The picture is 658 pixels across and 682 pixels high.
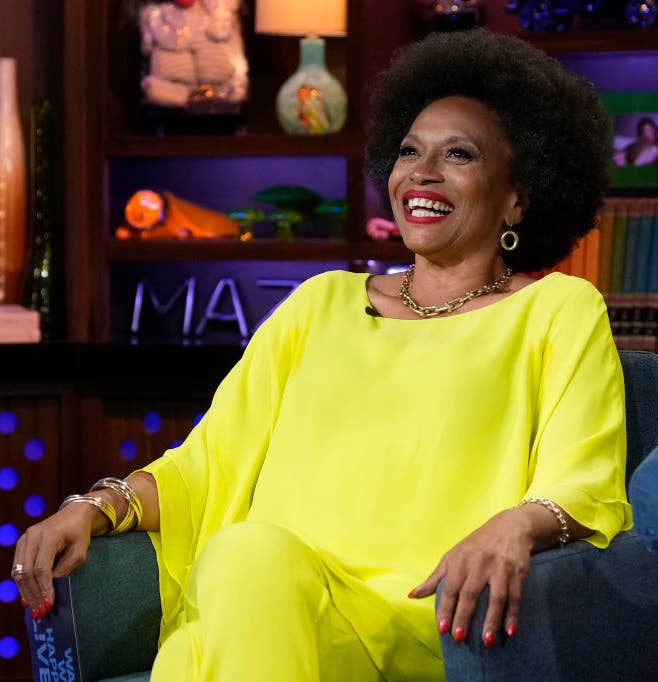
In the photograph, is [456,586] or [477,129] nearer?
[456,586]

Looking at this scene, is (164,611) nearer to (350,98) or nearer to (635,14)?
(350,98)

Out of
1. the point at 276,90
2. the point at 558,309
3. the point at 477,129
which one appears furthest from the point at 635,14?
the point at 558,309

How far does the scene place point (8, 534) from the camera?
3.06m

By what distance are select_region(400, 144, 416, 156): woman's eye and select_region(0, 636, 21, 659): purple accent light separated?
155cm

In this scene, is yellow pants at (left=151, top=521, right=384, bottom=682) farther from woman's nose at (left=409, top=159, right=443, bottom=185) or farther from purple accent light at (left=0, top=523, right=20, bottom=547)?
purple accent light at (left=0, top=523, right=20, bottom=547)

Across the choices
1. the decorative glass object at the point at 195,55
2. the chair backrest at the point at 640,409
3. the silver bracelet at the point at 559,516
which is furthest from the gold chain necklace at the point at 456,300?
the decorative glass object at the point at 195,55

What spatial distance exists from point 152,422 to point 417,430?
4.19ft

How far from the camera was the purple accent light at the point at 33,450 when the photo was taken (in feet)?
10.1

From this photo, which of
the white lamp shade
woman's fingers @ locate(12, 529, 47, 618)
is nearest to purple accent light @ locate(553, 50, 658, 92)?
the white lamp shade

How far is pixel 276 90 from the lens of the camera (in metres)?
3.64

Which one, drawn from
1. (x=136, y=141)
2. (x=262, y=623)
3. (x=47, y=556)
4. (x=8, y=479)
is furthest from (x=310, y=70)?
(x=262, y=623)

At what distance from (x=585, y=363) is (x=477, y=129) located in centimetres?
46

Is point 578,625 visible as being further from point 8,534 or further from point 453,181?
point 8,534

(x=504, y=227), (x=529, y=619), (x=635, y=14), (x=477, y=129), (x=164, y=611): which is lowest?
(x=164, y=611)
